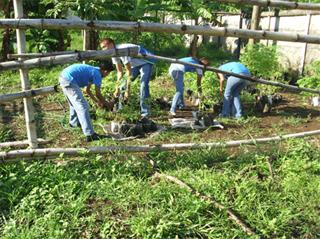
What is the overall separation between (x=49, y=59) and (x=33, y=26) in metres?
0.35

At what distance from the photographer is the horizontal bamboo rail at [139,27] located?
3.88 m

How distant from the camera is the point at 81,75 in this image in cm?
593

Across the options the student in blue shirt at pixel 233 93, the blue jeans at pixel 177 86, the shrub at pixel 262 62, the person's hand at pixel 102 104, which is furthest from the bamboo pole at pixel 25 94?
the shrub at pixel 262 62

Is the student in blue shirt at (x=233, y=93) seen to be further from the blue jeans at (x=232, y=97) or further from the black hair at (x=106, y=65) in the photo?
the black hair at (x=106, y=65)

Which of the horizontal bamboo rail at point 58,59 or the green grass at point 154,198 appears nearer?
the green grass at point 154,198

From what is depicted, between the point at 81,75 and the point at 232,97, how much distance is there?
285 centimetres

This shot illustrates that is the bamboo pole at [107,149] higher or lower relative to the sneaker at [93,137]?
higher

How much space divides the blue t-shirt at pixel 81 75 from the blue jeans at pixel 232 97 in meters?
2.38

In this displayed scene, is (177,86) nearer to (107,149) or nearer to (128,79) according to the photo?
(128,79)

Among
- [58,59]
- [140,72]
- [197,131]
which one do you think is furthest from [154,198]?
[140,72]

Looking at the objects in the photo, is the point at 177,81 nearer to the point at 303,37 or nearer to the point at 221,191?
the point at 303,37

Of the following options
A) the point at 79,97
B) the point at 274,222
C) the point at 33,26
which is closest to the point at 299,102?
the point at 79,97

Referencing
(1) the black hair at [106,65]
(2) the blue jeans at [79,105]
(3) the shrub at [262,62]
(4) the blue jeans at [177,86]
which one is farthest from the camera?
(1) the black hair at [106,65]

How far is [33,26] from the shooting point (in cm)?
389
